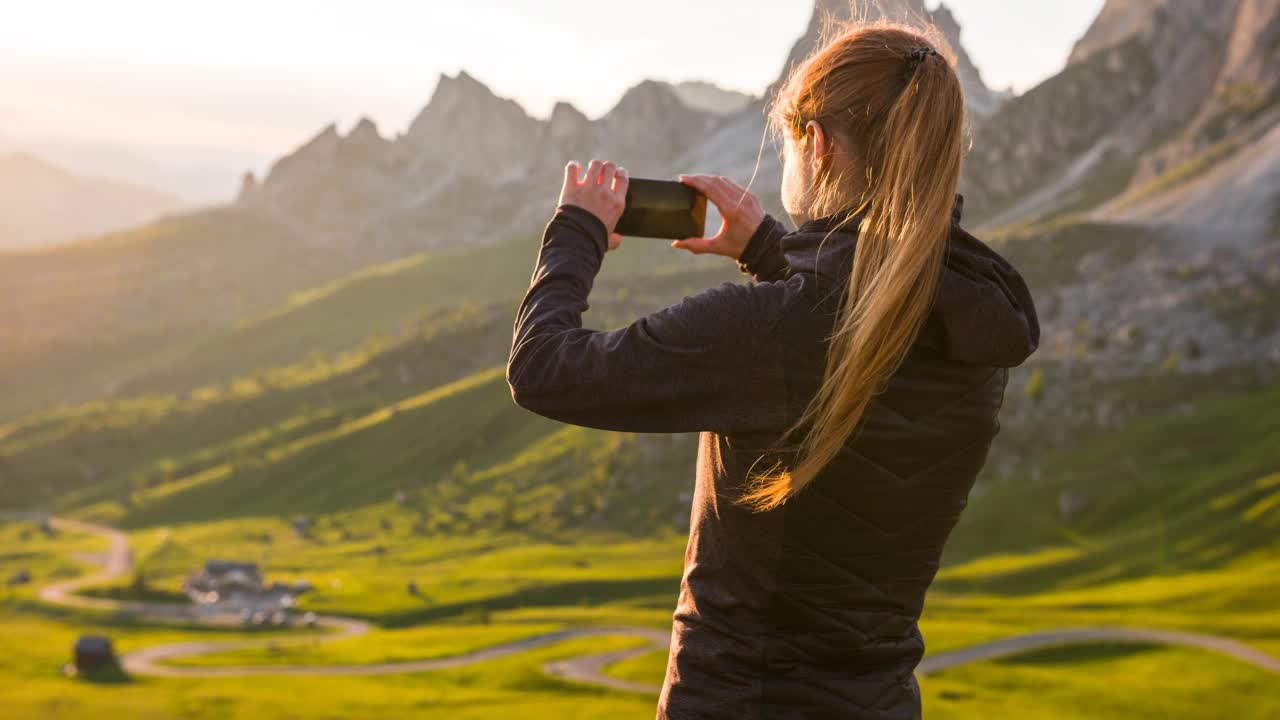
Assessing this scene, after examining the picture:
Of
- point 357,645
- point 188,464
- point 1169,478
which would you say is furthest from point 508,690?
point 188,464

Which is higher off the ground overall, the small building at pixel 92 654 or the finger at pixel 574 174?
the finger at pixel 574 174

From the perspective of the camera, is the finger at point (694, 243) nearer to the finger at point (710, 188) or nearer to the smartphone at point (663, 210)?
the smartphone at point (663, 210)

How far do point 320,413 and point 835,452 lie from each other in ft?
661

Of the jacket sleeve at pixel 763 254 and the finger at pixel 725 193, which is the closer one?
the finger at pixel 725 193

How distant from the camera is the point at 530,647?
83.6 meters

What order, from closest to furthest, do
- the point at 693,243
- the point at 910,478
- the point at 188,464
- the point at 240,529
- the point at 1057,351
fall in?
the point at 910,478
the point at 693,243
the point at 1057,351
the point at 240,529
the point at 188,464

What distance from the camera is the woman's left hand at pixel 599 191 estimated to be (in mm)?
5242

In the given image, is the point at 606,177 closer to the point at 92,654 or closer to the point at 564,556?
the point at 92,654

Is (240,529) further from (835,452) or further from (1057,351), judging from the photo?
(835,452)

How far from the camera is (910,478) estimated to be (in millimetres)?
5000

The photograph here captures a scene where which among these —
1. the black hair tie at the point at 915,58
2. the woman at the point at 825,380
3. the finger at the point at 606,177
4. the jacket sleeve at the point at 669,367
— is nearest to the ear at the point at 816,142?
the woman at the point at 825,380

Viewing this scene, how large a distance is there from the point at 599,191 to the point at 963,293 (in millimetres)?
1649

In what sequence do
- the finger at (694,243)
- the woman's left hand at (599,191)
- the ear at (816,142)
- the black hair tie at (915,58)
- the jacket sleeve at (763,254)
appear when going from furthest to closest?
the jacket sleeve at (763,254)
the finger at (694,243)
the woman's left hand at (599,191)
the ear at (816,142)
the black hair tie at (915,58)

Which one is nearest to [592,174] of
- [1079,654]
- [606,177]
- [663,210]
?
[606,177]
